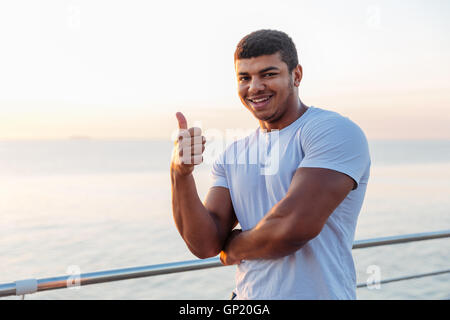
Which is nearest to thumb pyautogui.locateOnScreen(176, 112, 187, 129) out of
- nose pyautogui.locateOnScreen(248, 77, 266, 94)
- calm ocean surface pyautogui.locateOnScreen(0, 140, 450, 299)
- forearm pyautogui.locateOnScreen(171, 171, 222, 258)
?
forearm pyautogui.locateOnScreen(171, 171, 222, 258)

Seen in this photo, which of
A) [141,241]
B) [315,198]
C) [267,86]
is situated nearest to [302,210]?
[315,198]

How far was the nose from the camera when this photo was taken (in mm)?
1528

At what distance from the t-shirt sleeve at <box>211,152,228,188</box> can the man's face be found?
245 mm

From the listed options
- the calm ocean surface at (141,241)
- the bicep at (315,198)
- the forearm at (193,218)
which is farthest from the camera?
the calm ocean surface at (141,241)

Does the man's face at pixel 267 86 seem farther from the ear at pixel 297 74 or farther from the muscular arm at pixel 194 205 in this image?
the muscular arm at pixel 194 205

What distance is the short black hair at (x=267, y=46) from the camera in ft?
4.99

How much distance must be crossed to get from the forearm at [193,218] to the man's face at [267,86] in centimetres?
37

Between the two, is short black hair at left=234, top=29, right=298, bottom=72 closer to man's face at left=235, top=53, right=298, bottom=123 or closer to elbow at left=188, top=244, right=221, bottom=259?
man's face at left=235, top=53, right=298, bottom=123

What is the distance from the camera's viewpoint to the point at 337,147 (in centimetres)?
135

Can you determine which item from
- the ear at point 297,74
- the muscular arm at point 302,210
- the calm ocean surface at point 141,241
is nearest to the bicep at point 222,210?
the muscular arm at point 302,210

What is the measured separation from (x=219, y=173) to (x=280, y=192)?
34 centimetres
